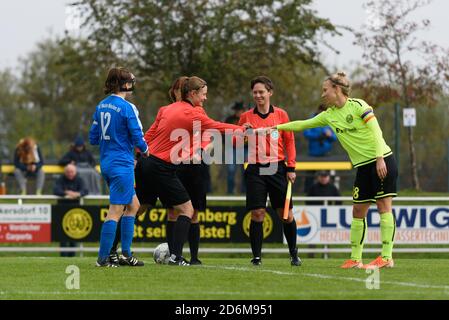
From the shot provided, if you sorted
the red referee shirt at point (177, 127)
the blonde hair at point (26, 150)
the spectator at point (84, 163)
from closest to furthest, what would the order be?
the red referee shirt at point (177, 127), the spectator at point (84, 163), the blonde hair at point (26, 150)

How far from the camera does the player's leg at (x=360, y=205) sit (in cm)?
1215

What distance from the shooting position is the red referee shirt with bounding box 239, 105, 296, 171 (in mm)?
13000

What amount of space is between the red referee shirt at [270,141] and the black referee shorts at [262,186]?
0.35 feet

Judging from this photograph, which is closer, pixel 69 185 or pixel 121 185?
pixel 121 185

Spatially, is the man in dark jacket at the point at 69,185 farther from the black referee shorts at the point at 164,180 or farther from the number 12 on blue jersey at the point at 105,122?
the number 12 on blue jersey at the point at 105,122

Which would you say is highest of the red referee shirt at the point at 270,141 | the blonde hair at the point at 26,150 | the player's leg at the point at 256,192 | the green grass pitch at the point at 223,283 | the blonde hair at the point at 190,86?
the blonde hair at the point at 190,86

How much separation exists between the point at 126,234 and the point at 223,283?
100 inches

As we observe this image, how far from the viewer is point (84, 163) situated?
24.3 metres

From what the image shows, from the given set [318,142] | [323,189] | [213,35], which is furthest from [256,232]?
[213,35]

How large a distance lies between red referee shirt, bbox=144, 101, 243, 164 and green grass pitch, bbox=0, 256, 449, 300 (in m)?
1.28

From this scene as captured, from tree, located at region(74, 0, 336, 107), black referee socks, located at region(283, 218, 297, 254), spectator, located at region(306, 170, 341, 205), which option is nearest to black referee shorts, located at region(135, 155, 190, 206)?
black referee socks, located at region(283, 218, 297, 254)

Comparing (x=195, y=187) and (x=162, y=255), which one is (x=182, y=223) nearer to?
(x=195, y=187)

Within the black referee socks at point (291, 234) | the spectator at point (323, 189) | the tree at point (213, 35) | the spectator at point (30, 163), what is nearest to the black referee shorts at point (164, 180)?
the black referee socks at point (291, 234)
